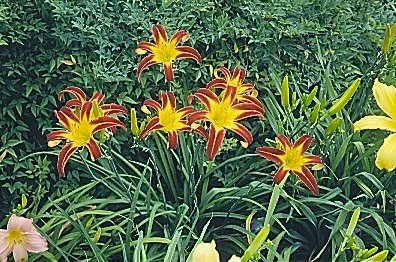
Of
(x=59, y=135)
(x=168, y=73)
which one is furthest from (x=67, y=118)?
(x=168, y=73)

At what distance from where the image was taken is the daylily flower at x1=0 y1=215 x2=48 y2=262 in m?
1.77

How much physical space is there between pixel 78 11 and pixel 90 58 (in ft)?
0.54

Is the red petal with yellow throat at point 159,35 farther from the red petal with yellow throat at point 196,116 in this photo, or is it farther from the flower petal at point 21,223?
the flower petal at point 21,223

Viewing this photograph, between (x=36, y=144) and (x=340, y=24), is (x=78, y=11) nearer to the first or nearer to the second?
(x=36, y=144)

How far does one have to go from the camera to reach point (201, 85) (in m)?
2.40

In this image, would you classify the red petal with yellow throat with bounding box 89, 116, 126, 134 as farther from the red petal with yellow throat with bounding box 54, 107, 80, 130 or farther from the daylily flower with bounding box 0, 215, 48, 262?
the daylily flower with bounding box 0, 215, 48, 262

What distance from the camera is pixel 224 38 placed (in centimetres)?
242

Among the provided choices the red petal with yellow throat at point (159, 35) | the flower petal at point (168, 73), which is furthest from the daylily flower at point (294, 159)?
the red petal with yellow throat at point (159, 35)

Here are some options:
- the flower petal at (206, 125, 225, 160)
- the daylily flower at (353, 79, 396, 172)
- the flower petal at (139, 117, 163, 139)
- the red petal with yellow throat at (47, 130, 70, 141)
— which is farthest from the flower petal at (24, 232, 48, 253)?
the daylily flower at (353, 79, 396, 172)

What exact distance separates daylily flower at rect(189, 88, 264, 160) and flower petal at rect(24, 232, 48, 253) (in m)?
0.53

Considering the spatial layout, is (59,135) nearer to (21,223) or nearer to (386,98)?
(21,223)

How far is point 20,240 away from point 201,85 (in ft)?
3.03

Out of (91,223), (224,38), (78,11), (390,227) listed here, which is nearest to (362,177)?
(390,227)

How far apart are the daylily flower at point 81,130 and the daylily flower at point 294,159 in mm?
415
